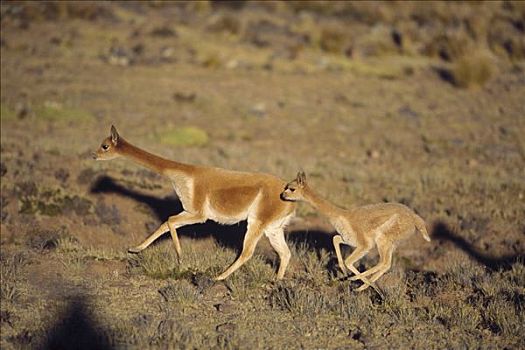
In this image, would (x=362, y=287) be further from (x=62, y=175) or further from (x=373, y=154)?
(x=373, y=154)

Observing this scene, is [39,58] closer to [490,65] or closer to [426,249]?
[490,65]

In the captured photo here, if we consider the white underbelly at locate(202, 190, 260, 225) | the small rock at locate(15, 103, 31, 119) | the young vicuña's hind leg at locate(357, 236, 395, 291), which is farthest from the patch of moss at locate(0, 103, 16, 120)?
the young vicuña's hind leg at locate(357, 236, 395, 291)

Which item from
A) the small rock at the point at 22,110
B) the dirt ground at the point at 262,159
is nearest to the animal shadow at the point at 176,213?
the dirt ground at the point at 262,159

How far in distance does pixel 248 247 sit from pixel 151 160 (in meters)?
1.67

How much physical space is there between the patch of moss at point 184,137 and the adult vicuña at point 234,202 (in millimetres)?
11417

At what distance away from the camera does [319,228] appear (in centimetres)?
1241

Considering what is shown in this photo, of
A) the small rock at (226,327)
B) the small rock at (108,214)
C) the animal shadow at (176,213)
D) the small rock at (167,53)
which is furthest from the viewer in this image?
the small rock at (167,53)


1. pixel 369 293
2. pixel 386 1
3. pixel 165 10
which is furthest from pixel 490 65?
pixel 369 293

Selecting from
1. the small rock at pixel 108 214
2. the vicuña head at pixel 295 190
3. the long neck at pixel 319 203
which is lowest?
the small rock at pixel 108 214

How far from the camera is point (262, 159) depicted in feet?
59.0

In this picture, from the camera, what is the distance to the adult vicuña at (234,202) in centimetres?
795

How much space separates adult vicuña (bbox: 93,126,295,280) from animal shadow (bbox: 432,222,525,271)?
155 inches

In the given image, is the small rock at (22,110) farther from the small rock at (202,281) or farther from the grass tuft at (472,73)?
the grass tuft at (472,73)

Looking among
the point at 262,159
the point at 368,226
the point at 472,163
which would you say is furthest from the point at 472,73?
the point at 368,226
